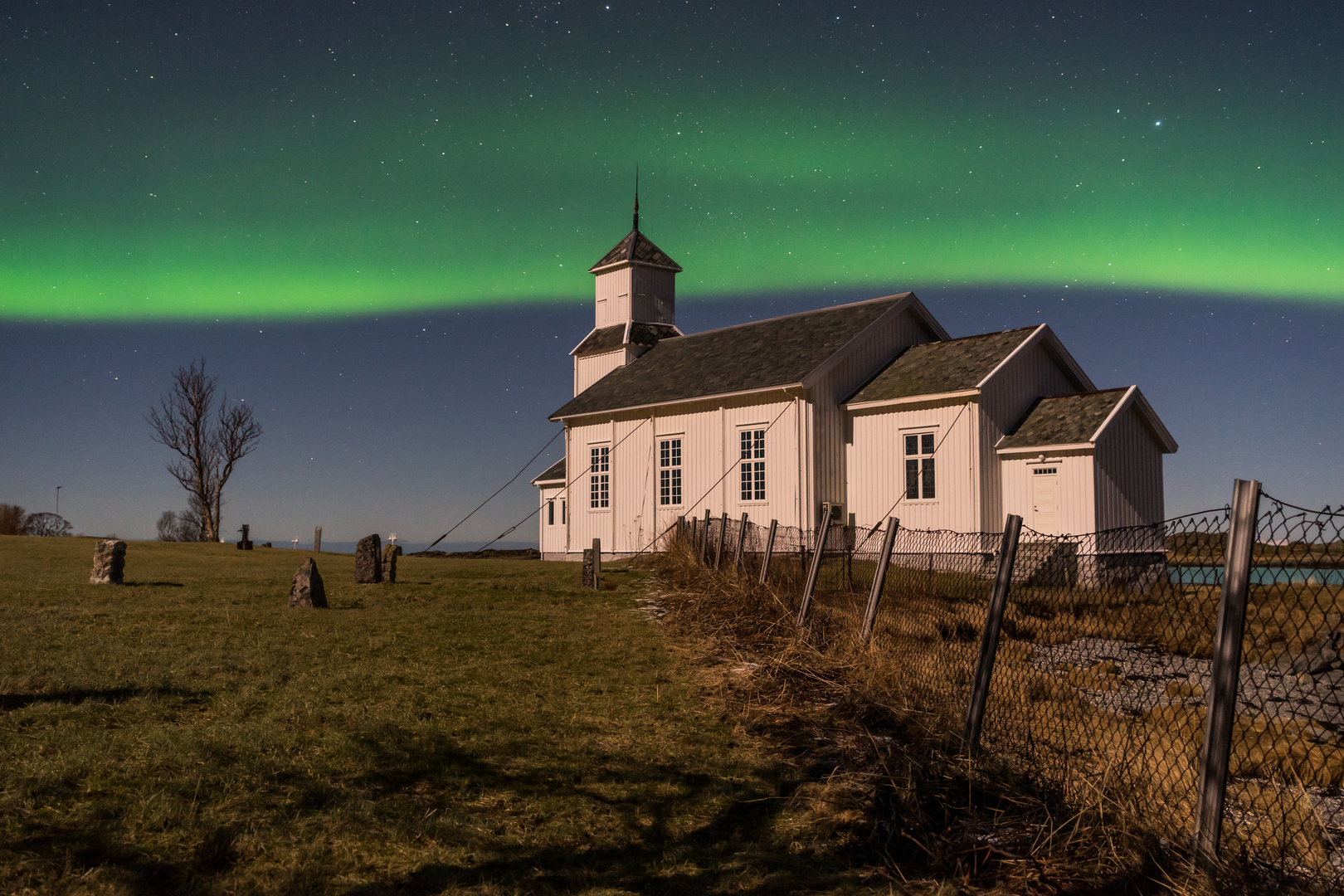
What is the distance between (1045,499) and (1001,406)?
8.69 ft

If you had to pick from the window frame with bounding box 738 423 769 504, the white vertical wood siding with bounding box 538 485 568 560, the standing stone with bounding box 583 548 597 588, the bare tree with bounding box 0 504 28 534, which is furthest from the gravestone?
the bare tree with bounding box 0 504 28 534

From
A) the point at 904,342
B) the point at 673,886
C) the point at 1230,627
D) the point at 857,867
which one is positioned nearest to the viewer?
the point at 1230,627

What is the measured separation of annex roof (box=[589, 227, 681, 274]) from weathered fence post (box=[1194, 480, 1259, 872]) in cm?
3489

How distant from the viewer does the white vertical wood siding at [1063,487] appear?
75.4ft

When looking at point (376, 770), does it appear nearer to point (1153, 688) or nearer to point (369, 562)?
point (1153, 688)

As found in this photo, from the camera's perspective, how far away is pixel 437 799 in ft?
18.4

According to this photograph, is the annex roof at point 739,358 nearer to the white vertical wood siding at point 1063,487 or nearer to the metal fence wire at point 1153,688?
the white vertical wood siding at point 1063,487

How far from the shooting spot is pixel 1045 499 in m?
23.8

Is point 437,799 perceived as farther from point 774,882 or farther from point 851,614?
point 851,614

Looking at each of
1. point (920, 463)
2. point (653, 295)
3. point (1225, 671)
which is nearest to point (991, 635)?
point (1225, 671)

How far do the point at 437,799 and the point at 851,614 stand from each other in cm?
521

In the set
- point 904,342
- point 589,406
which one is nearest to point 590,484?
point 589,406

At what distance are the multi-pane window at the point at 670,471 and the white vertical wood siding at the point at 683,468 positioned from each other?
0.53ft

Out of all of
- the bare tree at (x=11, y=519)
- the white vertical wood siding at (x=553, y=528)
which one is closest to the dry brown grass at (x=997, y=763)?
the white vertical wood siding at (x=553, y=528)
